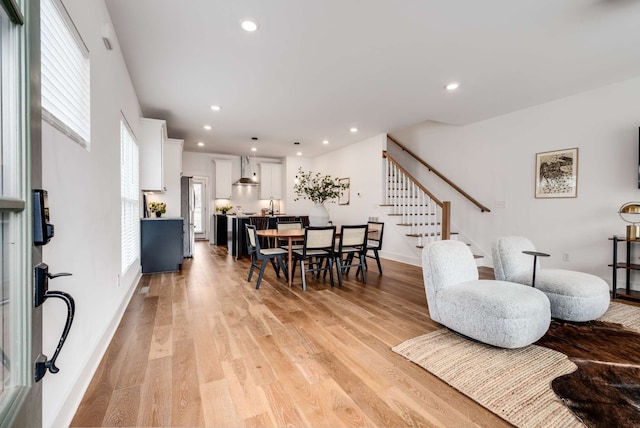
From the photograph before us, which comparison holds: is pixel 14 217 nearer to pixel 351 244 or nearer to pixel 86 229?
pixel 86 229

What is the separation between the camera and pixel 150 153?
4.49 m

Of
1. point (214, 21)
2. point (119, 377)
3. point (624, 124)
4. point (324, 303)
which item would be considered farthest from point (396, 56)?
point (119, 377)


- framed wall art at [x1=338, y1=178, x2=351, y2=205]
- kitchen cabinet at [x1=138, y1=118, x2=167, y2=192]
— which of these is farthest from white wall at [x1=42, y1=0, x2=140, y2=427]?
framed wall art at [x1=338, y1=178, x2=351, y2=205]

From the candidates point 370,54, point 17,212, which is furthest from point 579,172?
point 17,212

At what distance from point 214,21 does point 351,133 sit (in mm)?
4138

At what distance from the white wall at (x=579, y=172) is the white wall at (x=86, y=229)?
17.9 feet

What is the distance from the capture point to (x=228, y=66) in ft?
10.8

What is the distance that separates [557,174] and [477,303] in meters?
3.37

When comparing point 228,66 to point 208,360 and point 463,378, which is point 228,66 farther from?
point 463,378

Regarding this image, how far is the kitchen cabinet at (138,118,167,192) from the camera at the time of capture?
4.43 m

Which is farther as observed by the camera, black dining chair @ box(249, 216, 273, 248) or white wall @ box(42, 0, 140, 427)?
black dining chair @ box(249, 216, 273, 248)

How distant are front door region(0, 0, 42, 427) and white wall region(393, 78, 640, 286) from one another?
541 cm

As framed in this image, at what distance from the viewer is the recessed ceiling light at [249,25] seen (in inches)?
97.5

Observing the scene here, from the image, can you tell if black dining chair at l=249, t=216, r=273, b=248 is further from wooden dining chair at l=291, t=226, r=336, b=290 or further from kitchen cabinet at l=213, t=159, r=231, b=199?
wooden dining chair at l=291, t=226, r=336, b=290
